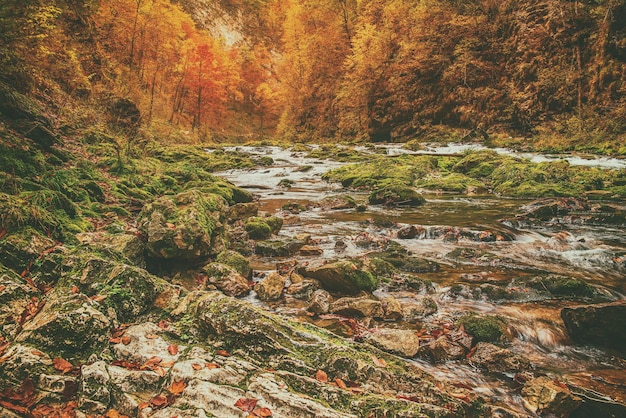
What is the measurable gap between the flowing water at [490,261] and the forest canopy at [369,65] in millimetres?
6253

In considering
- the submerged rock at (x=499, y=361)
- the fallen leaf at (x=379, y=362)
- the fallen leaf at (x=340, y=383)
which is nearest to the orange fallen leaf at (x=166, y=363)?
the fallen leaf at (x=340, y=383)

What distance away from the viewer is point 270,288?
484cm

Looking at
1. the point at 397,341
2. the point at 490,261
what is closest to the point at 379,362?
the point at 397,341

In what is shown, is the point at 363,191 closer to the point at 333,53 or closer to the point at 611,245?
the point at 611,245

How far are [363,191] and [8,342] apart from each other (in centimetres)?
1200

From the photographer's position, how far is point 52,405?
6.32ft

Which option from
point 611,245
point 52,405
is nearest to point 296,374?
point 52,405

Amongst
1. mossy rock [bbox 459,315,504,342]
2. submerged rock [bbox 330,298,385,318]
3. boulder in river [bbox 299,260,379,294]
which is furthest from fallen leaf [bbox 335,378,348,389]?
boulder in river [bbox 299,260,379,294]

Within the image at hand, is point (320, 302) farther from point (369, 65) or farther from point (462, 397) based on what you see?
point (369, 65)

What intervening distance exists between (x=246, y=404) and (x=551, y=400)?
7.91 ft

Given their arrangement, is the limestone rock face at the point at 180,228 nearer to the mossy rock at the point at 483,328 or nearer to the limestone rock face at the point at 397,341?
the limestone rock face at the point at 397,341

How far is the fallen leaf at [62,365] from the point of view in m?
2.12

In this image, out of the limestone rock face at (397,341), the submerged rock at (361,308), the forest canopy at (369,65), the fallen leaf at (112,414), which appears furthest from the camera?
the forest canopy at (369,65)

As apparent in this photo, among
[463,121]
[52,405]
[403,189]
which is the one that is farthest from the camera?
[463,121]
